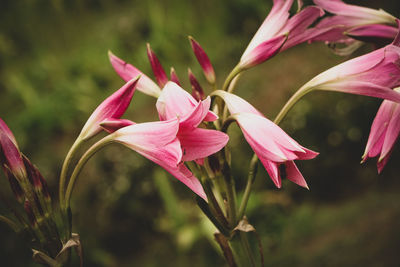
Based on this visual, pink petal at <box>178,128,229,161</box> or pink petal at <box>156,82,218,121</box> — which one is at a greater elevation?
pink petal at <box>156,82,218,121</box>

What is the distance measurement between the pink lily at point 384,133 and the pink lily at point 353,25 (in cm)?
13

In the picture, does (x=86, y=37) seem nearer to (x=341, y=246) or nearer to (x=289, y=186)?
(x=289, y=186)

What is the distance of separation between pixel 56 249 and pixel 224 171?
26 cm

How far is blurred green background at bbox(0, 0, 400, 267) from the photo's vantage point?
4.44ft

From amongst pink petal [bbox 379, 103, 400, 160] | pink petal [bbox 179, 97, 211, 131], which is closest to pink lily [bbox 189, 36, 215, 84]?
pink petal [bbox 179, 97, 211, 131]

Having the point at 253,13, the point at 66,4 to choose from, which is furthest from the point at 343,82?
the point at 66,4

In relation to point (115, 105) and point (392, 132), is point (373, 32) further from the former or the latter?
point (115, 105)

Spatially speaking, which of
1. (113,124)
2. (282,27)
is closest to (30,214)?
(113,124)

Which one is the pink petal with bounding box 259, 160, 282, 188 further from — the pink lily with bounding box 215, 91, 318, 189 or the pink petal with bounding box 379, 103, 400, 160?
the pink petal with bounding box 379, 103, 400, 160

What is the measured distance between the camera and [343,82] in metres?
0.49

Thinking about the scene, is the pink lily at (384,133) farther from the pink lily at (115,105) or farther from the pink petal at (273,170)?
the pink lily at (115,105)

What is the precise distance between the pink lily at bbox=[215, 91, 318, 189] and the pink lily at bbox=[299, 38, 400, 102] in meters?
0.12

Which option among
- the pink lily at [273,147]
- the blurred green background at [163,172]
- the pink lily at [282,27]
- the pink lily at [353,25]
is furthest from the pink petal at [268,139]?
the blurred green background at [163,172]

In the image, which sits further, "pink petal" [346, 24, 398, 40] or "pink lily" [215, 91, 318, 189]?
"pink petal" [346, 24, 398, 40]
